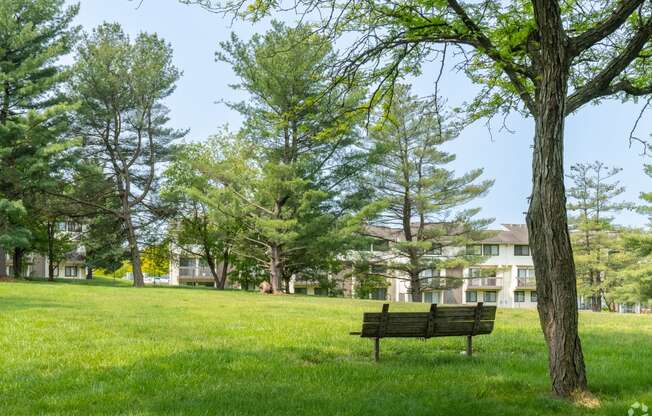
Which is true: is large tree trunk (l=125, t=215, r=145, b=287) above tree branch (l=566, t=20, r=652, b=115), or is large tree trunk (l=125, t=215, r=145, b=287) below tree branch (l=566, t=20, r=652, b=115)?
below

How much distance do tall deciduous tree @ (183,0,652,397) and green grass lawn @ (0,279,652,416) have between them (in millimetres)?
1029

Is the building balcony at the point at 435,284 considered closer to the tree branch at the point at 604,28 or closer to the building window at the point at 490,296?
the building window at the point at 490,296

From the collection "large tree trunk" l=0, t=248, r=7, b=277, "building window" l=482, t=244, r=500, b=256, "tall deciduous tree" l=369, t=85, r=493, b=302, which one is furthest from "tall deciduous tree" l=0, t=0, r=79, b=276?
"building window" l=482, t=244, r=500, b=256


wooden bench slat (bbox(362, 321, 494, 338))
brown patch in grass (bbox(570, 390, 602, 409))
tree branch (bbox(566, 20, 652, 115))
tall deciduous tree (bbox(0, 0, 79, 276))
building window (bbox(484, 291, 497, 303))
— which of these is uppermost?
tall deciduous tree (bbox(0, 0, 79, 276))

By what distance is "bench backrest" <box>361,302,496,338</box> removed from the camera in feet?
28.3

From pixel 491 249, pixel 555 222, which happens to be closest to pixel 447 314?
pixel 555 222

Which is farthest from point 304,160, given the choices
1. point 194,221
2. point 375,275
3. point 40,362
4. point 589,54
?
point 40,362

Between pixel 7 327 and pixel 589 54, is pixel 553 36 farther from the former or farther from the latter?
pixel 7 327

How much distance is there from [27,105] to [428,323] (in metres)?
34.7

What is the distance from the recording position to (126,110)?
40031 millimetres

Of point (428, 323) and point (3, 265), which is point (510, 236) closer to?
point (3, 265)

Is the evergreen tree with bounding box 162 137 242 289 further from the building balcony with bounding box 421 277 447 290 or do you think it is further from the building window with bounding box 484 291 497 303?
the building window with bounding box 484 291 497 303

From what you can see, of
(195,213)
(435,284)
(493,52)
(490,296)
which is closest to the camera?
(493,52)

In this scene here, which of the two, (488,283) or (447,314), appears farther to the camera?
(488,283)
